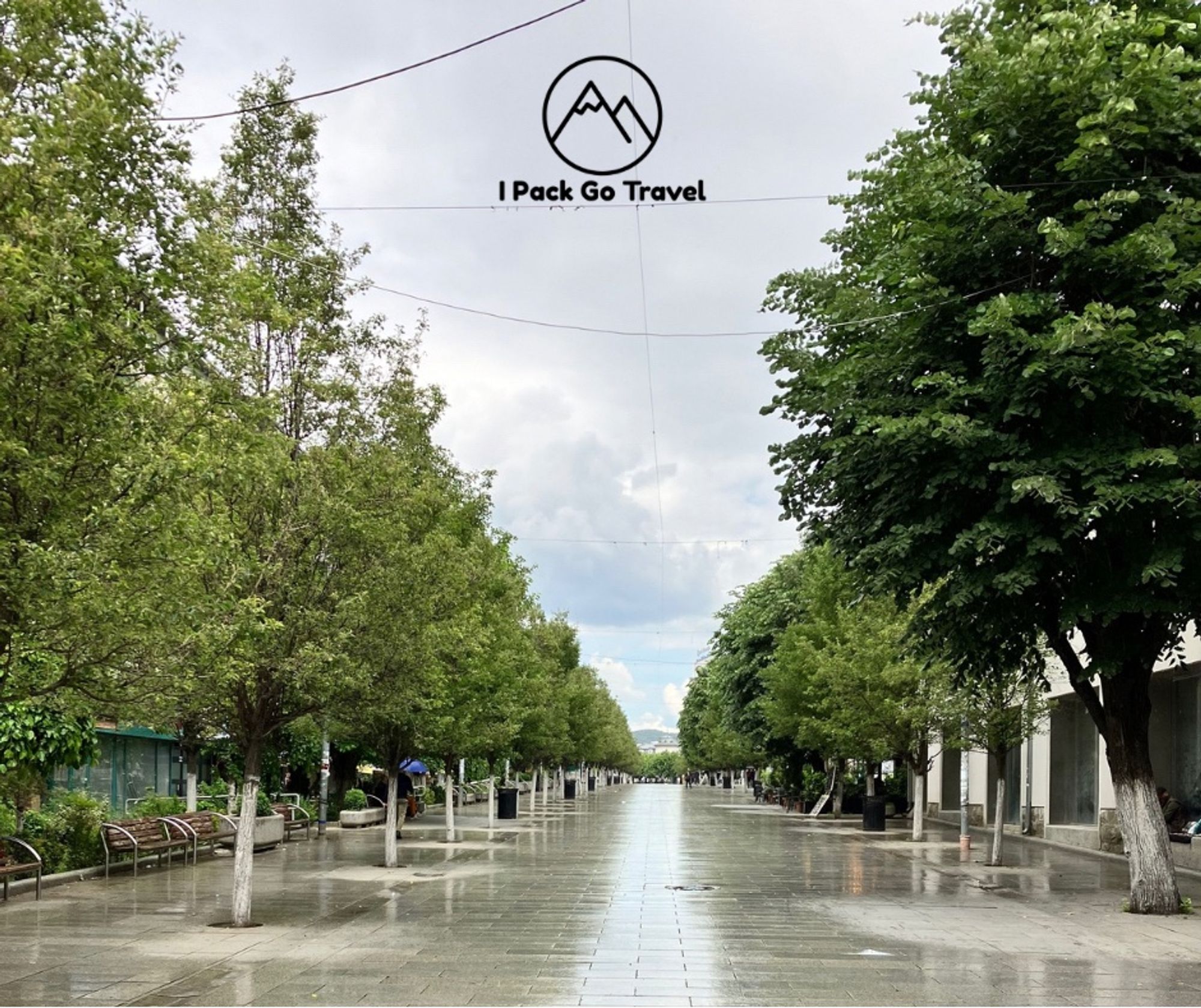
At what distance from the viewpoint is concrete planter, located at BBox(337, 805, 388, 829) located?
36.2 metres

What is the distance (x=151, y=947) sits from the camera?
43.5ft

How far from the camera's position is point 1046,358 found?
1543cm

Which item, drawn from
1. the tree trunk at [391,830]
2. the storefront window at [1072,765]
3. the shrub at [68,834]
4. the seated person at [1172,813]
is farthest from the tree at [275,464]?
the storefront window at [1072,765]

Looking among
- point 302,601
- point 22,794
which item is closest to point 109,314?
point 302,601

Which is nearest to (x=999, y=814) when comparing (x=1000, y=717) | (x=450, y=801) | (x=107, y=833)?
(x=1000, y=717)

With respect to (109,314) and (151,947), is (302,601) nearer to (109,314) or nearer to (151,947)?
(151,947)

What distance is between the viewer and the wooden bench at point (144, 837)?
68.5ft

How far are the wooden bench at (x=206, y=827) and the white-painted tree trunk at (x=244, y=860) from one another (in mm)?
7926

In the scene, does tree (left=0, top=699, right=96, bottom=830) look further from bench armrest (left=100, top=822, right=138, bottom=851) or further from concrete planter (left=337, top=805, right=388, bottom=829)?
concrete planter (left=337, top=805, right=388, bottom=829)

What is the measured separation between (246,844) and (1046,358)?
36.0 ft

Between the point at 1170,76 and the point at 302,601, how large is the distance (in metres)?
11.7

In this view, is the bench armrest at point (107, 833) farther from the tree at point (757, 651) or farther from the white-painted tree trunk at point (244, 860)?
the tree at point (757, 651)

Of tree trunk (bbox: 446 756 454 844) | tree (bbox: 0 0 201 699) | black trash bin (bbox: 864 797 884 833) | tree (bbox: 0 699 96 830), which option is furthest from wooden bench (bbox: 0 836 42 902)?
black trash bin (bbox: 864 797 884 833)

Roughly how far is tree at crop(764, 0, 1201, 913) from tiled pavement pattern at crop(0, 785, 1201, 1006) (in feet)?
12.6
